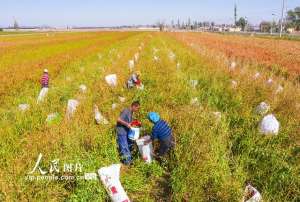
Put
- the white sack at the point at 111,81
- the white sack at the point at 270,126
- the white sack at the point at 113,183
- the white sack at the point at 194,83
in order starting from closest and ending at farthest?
the white sack at the point at 113,183, the white sack at the point at 270,126, the white sack at the point at 111,81, the white sack at the point at 194,83

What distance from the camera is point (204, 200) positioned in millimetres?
3807

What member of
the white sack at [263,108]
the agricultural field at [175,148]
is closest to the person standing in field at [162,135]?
the agricultural field at [175,148]

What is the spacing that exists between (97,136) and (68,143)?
1.77 feet

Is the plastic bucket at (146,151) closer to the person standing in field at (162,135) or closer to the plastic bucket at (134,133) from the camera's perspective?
the person standing in field at (162,135)

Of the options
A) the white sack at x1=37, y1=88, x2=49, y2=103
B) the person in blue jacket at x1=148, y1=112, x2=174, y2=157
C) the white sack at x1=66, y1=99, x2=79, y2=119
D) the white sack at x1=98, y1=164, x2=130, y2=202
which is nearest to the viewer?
the white sack at x1=98, y1=164, x2=130, y2=202

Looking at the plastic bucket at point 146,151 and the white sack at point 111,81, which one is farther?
the white sack at point 111,81

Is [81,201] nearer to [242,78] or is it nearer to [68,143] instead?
[68,143]

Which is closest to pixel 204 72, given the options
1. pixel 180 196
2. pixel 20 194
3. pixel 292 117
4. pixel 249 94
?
pixel 249 94

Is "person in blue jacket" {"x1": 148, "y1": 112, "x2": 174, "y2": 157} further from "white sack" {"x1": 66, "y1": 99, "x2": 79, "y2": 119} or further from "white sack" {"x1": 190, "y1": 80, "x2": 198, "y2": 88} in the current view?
"white sack" {"x1": 190, "y1": 80, "x2": 198, "y2": 88}

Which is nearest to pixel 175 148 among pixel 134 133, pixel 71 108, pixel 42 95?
pixel 134 133

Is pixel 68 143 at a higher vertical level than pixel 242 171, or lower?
higher

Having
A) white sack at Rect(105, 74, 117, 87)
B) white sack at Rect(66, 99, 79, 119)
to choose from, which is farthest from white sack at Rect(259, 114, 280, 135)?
white sack at Rect(105, 74, 117, 87)

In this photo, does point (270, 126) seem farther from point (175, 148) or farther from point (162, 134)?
point (162, 134)

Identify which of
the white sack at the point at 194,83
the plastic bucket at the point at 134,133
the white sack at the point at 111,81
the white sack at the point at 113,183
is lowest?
the white sack at the point at 113,183
